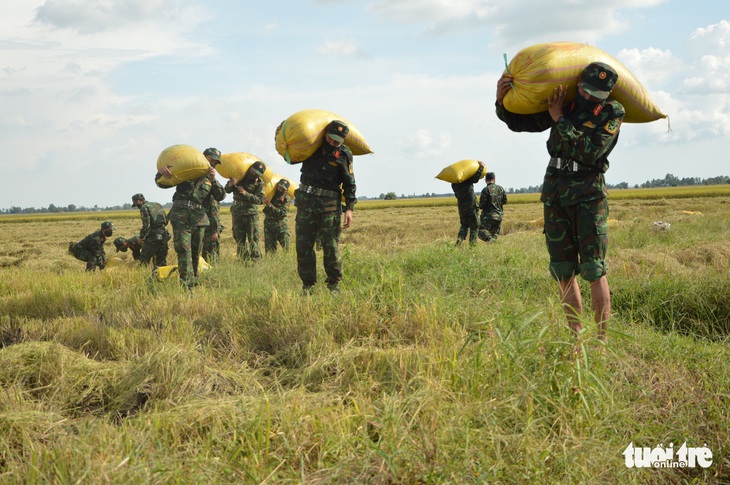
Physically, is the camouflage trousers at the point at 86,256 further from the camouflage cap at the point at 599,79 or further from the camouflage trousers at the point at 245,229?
the camouflage cap at the point at 599,79

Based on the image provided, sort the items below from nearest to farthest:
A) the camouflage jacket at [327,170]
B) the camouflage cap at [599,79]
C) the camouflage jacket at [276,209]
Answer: the camouflage cap at [599,79] → the camouflage jacket at [327,170] → the camouflage jacket at [276,209]

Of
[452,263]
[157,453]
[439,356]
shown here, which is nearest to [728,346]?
[439,356]

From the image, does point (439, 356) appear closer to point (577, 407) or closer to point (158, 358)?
point (577, 407)

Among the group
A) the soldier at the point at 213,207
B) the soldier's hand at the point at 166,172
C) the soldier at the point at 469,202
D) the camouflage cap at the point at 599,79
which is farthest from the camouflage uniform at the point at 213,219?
the camouflage cap at the point at 599,79

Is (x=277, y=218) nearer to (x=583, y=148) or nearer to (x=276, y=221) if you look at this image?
(x=276, y=221)

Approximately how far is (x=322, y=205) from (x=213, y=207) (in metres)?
3.97

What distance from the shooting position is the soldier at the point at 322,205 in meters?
4.95

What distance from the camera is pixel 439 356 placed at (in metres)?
2.64

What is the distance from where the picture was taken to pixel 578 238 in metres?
3.28

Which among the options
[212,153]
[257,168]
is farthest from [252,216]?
[212,153]

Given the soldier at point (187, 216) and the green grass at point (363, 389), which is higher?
the soldier at point (187, 216)

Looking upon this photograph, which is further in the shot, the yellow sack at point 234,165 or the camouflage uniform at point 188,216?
the yellow sack at point 234,165

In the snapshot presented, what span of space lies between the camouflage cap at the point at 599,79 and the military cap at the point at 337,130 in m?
2.28

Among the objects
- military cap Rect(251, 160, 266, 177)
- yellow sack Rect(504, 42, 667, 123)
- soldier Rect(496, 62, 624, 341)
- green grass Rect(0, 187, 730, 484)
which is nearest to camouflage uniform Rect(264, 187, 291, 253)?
military cap Rect(251, 160, 266, 177)
